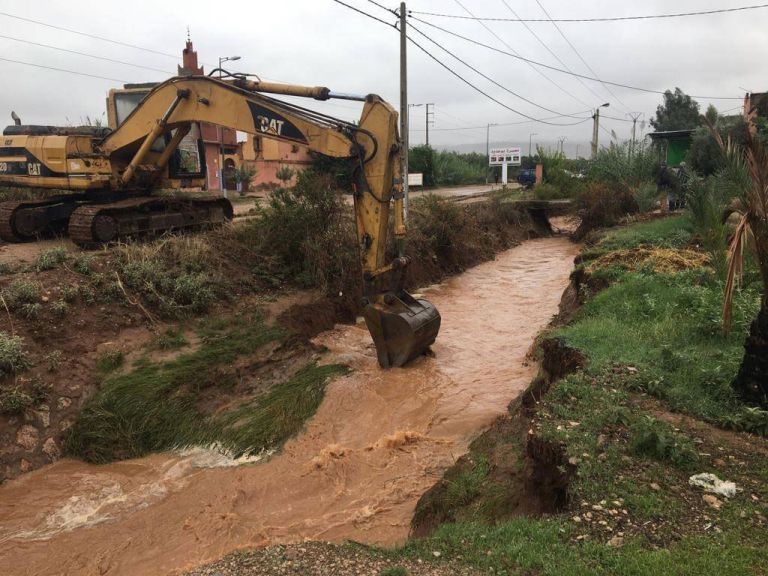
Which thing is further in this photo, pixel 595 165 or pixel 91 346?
pixel 595 165

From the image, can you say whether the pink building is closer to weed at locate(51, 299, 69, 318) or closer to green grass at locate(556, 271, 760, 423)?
weed at locate(51, 299, 69, 318)

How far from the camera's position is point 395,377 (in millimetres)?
8570

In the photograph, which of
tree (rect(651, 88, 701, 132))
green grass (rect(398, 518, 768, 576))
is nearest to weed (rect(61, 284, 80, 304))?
green grass (rect(398, 518, 768, 576))

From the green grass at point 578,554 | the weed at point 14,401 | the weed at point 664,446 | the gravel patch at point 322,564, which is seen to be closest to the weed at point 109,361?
the weed at point 14,401

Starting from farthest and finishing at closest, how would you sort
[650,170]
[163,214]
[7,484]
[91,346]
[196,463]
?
[650,170] < [163,214] < [91,346] < [196,463] < [7,484]

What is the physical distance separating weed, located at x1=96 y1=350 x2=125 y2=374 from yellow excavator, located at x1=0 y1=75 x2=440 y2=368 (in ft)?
9.90

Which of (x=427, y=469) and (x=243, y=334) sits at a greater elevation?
(x=243, y=334)

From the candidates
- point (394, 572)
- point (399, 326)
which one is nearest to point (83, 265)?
point (399, 326)

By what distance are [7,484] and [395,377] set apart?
487cm

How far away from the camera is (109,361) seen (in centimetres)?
762

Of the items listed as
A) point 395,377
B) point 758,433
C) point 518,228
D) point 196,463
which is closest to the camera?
point 758,433

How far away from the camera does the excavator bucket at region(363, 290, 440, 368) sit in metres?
8.34

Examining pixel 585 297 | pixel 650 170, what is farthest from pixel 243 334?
pixel 650 170

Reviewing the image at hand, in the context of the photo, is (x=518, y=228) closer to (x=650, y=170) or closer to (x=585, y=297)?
(x=650, y=170)
